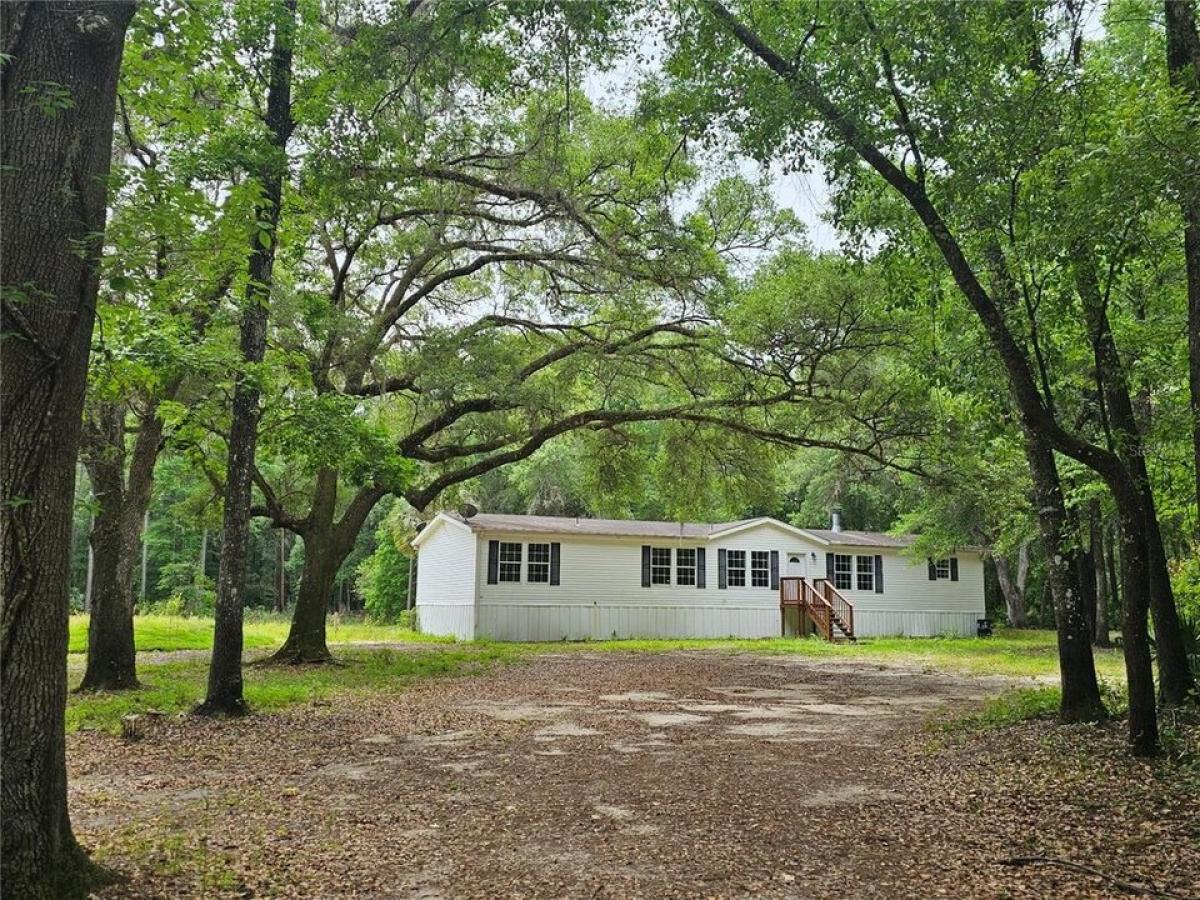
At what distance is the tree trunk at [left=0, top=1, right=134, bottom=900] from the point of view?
3.63 metres

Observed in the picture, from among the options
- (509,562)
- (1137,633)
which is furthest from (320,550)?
(1137,633)

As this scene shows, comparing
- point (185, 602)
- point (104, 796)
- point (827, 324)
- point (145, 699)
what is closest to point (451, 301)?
point (827, 324)

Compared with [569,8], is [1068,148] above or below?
below

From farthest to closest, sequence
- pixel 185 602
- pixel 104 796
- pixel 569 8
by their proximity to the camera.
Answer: pixel 185 602, pixel 569 8, pixel 104 796

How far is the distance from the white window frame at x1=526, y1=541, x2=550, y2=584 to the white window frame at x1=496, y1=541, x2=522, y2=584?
0.28 meters

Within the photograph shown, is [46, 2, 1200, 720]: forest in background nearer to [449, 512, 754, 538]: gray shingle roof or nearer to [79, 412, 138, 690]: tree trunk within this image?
[79, 412, 138, 690]: tree trunk

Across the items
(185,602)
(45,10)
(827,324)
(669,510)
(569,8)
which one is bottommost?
(185,602)

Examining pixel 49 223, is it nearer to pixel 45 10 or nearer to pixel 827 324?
pixel 45 10

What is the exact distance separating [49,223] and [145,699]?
25.5 feet

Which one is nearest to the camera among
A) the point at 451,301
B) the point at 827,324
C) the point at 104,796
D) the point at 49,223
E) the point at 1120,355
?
the point at 49,223

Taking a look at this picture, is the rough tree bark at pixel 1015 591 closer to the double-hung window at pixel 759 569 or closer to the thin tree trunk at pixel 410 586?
the double-hung window at pixel 759 569

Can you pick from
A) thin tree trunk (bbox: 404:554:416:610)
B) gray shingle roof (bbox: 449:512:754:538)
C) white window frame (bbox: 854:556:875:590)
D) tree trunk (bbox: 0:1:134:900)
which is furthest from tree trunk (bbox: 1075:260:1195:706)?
thin tree trunk (bbox: 404:554:416:610)

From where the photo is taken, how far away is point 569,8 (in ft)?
21.0

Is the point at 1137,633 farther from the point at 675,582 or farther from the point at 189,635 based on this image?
the point at 189,635
